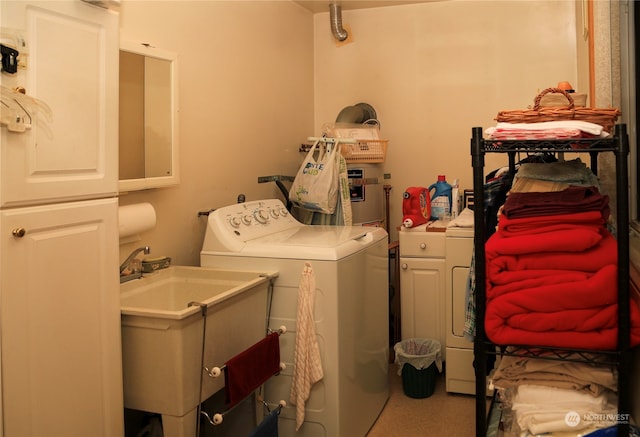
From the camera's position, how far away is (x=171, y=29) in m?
2.76

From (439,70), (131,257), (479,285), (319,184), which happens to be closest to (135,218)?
(131,257)

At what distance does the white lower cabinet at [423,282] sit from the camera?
351cm

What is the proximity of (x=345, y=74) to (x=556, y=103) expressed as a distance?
2693 mm

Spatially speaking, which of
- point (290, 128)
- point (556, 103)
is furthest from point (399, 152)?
point (556, 103)

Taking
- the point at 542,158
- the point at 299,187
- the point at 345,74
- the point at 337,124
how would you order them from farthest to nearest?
the point at 345,74 → the point at 337,124 → the point at 299,187 → the point at 542,158

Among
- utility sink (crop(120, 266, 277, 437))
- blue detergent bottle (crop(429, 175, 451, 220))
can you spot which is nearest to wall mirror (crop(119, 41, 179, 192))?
utility sink (crop(120, 266, 277, 437))

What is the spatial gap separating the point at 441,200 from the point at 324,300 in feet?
5.38

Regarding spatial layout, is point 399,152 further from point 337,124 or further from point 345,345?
point 345,345

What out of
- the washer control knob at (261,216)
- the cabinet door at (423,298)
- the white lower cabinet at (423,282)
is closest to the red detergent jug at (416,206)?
the white lower cabinet at (423,282)

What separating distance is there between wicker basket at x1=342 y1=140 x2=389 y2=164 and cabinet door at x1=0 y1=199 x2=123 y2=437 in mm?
2179

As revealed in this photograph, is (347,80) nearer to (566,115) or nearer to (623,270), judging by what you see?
(566,115)

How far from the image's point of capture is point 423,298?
355 cm

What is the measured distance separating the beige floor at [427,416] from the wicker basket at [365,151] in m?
1.42

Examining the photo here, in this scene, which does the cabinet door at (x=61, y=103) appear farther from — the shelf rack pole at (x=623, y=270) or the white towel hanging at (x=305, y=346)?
the shelf rack pole at (x=623, y=270)
